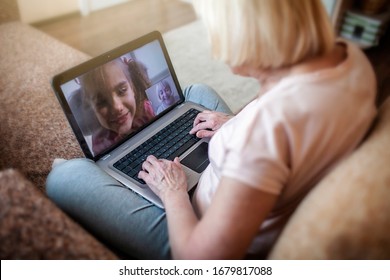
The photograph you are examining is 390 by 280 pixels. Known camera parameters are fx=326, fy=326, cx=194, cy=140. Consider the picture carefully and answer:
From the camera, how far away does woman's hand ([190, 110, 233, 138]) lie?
1011 mm

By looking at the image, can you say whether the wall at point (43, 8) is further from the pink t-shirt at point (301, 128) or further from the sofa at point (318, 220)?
the pink t-shirt at point (301, 128)

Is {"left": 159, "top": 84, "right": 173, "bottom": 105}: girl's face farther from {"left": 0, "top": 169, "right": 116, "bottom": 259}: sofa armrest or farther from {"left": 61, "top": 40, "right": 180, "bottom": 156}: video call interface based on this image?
{"left": 0, "top": 169, "right": 116, "bottom": 259}: sofa armrest

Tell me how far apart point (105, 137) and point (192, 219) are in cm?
41

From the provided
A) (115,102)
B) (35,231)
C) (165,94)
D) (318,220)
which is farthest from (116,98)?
(318,220)

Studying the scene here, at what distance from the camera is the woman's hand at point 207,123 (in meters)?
1.01

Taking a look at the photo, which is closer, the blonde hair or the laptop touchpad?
the blonde hair

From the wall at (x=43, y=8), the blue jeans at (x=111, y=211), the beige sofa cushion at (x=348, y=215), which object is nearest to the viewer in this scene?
the beige sofa cushion at (x=348, y=215)

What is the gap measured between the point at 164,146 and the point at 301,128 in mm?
547

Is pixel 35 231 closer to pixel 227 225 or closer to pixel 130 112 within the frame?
pixel 227 225

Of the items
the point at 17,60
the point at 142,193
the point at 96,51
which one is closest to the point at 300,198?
the point at 142,193

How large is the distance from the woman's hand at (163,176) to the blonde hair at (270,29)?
0.36 m

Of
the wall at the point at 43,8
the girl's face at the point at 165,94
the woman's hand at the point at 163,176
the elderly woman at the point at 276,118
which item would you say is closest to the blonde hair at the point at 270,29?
the elderly woman at the point at 276,118

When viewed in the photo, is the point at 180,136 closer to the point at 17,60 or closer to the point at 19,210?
the point at 19,210

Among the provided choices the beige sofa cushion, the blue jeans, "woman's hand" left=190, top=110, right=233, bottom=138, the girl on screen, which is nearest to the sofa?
the beige sofa cushion
